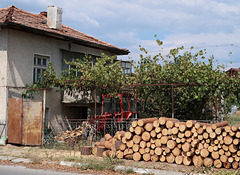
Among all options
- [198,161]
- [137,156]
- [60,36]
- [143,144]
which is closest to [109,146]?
[137,156]

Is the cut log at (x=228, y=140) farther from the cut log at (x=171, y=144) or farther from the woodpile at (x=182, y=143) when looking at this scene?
the cut log at (x=171, y=144)

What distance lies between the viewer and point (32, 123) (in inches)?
529

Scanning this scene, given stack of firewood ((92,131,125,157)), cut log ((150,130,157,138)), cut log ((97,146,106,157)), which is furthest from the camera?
cut log ((97,146,106,157))

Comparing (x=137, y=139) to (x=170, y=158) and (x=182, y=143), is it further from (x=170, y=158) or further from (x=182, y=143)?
(x=182, y=143)

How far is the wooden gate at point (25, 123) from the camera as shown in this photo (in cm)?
1335

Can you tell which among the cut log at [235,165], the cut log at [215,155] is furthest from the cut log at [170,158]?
the cut log at [235,165]

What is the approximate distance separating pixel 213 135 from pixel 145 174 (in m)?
2.18

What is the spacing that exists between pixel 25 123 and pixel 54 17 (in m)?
6.89

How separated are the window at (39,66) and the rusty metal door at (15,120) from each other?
2204 millimetres

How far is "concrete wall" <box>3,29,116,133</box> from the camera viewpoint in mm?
14695

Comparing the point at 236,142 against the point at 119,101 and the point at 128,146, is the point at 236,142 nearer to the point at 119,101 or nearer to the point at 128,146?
the point at 128,146

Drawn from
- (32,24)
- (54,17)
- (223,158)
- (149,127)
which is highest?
(54,17)

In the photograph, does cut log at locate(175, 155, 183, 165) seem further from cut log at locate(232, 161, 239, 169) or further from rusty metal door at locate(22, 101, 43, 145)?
rusty metal door at locate(22, 101, 43, 145)

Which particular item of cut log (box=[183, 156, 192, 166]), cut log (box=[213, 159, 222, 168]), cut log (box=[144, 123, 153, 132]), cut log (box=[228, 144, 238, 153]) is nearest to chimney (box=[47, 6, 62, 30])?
cut log (box=[144, 123, 153, 132])
